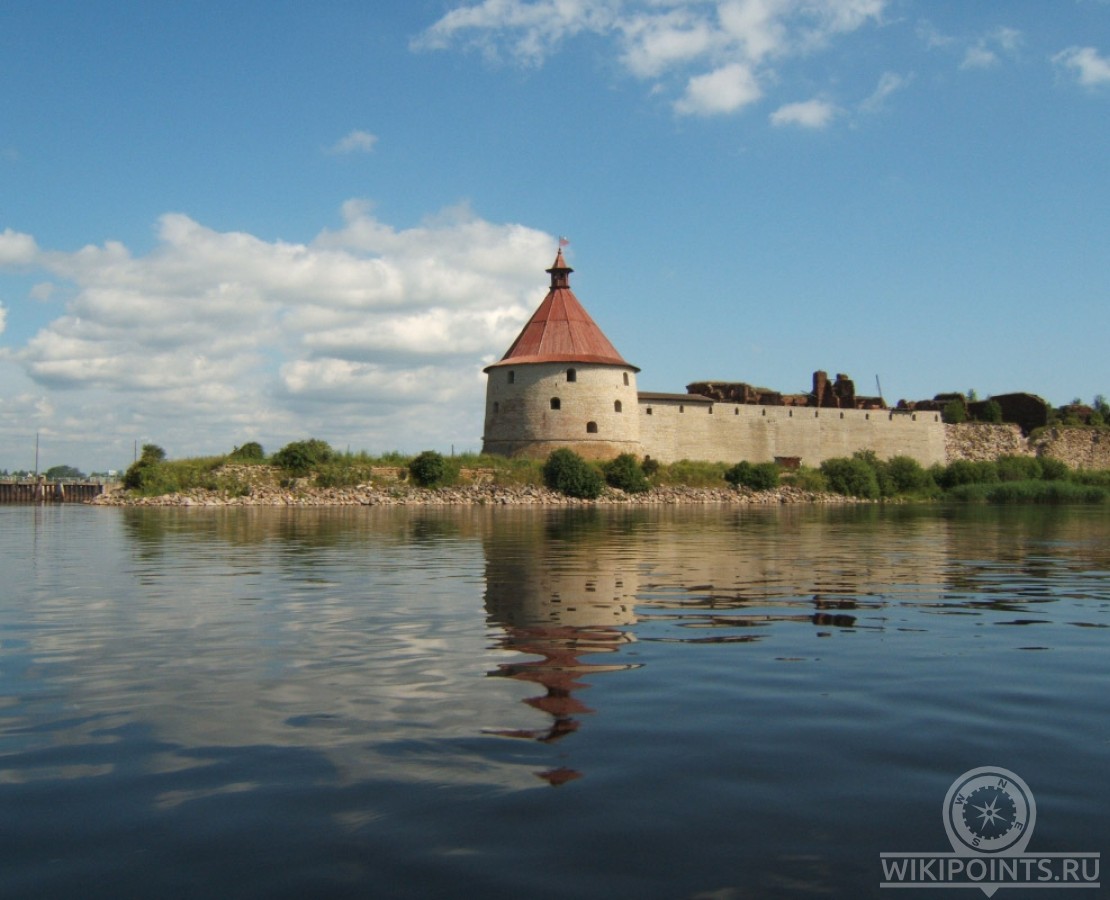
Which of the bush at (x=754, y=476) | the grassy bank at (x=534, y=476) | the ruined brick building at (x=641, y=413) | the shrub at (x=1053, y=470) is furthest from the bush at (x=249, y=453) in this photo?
the shrub at (x=1053, y=470)

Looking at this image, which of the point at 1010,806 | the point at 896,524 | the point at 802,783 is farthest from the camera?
the point at 896,524

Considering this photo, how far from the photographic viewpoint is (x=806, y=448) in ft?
174

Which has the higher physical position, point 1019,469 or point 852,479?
point 1019,469

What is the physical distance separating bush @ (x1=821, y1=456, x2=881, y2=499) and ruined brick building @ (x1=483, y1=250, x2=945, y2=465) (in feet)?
8.11

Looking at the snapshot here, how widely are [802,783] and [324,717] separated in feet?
7.14

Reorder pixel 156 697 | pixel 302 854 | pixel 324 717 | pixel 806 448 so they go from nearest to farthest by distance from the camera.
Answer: pixel 302 854 → pixel 324 717 → pixel 156 697 → pixel 806 448

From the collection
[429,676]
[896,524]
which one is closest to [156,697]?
[429,676]

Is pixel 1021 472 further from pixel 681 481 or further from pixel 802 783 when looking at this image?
pixel 802 783

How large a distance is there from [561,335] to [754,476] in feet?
38.6

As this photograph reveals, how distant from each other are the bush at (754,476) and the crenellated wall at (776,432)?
3.42 meters

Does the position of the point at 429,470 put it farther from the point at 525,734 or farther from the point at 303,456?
the point at 525,734

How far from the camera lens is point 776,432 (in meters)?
52.4

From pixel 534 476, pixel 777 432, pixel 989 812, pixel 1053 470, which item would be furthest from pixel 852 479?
pixel 989 812

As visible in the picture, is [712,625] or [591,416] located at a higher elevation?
[591,416]
